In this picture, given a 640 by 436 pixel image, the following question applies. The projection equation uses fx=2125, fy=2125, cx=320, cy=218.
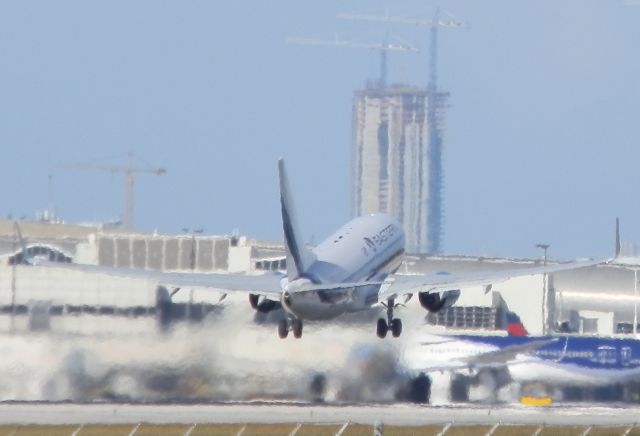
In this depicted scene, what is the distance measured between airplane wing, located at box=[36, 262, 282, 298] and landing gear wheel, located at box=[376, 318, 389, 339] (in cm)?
513

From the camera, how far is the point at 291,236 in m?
77.1

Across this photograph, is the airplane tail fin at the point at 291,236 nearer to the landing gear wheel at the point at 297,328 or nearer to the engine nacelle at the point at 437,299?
the landing gear wheel at the point at 297,328

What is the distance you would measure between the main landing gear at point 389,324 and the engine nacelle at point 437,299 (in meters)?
1.32

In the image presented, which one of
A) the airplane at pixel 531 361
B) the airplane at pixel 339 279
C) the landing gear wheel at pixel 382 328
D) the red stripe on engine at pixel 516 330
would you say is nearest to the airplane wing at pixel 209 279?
the airplane at pixel 339 279

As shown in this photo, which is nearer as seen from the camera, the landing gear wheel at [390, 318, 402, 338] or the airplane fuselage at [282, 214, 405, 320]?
the airplane fuselage at [282, 214, 405, 320]

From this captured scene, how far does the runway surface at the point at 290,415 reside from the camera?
7531cm

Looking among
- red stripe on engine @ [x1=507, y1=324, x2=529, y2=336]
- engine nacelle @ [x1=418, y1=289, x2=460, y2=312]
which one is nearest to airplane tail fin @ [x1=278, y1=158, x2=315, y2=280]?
engine nacelle @ [x1=418, y1=289, x2=460, y2=312]

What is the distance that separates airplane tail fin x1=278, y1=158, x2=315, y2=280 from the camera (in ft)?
252

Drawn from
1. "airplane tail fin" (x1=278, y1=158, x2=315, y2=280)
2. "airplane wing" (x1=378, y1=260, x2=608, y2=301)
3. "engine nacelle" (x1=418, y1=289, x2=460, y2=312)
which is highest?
"airplane tail fin" (x1=278, y1=158, x2=315, y2=280)

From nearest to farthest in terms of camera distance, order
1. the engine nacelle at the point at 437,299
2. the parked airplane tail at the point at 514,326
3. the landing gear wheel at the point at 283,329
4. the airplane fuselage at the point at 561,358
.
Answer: the landing gear wheel at the point at 283,329 → the engine nacelle at the point at 437,299 → the airplane fuselage at the point at 561,358 → the parked airplane tail at the point at 514,326

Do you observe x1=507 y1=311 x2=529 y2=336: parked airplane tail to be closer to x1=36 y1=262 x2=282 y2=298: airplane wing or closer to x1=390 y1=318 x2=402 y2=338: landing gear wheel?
x1=390 y1=318 x2=402 y2=338: landing gear wheel

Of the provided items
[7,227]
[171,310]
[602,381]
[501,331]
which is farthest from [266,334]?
[7,227]

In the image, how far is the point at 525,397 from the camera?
9156 cm

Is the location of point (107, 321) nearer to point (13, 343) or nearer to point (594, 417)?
point (13, 343)
